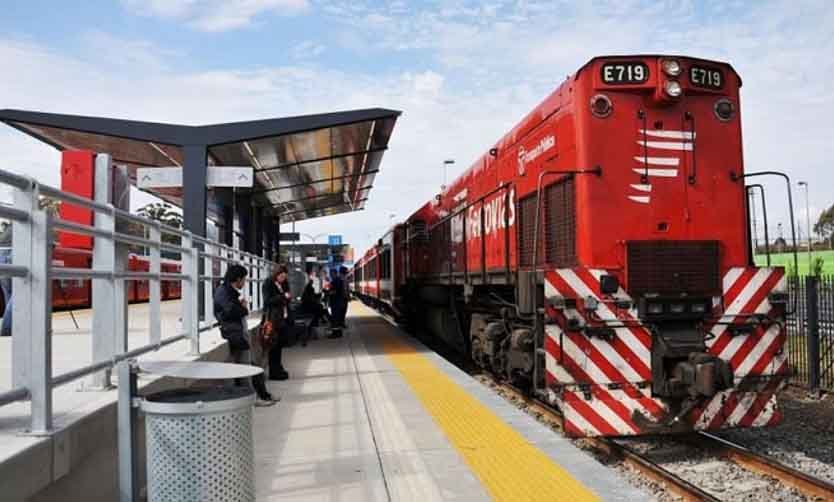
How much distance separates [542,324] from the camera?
6891 millimetres

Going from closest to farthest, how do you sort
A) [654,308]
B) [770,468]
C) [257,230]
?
[770,468]
[654,308]
[257,230]

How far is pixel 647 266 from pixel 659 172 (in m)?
0.99

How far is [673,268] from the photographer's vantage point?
676 cm

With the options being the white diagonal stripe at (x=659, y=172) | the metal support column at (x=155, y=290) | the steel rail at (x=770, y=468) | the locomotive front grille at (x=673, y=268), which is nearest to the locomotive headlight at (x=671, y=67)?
the white diagonal stripe at (x=659, y=172)

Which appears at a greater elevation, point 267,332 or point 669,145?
point 669,145

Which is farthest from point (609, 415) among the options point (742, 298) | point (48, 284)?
point (48, 284)

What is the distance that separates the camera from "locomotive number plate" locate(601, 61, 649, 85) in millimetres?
6949

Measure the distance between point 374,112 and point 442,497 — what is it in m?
9.02

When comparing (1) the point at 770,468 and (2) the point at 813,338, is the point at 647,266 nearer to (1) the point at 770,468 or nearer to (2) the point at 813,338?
(1) the point at 770,468

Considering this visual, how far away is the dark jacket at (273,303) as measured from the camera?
9094 millimetres

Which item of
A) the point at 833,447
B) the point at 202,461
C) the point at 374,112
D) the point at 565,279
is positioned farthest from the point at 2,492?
the point at 374,112

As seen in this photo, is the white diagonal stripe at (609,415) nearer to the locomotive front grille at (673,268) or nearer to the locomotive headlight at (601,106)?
the locomotive front grille at (673,268)

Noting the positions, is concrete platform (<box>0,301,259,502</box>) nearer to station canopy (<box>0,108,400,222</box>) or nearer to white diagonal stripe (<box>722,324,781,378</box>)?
white diagonal stripe (<box>722,324,781,378</box>)

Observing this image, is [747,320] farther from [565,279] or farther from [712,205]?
[565,279]
